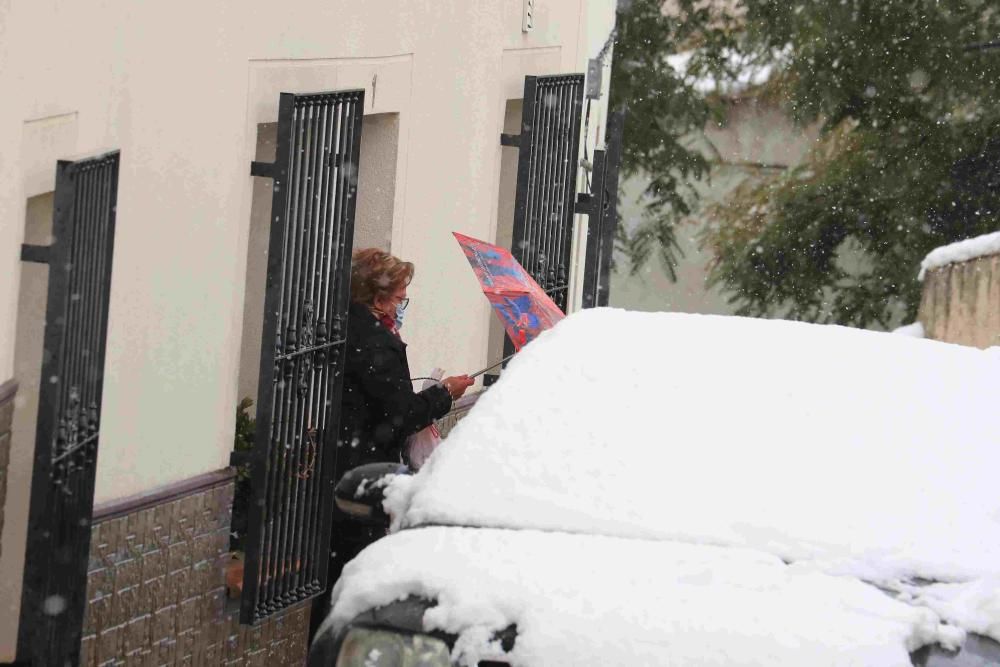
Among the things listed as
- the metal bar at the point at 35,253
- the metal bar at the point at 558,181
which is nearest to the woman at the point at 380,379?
the metal bar at the point at 35,253

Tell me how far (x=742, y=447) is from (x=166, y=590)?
240cm

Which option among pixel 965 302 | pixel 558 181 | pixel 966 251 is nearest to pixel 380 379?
pixel 558 181

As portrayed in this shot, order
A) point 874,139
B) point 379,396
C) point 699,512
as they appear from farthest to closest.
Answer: point 874,139 < point 379,396 < point 699,512

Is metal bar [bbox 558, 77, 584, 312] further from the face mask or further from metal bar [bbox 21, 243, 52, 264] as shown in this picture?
metal bar [bbox 21, 243, 52, 264]

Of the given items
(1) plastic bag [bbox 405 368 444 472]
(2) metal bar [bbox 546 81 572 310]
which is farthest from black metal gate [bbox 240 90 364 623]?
Answer: (2) metal bar [bbox 546 81 572 310]

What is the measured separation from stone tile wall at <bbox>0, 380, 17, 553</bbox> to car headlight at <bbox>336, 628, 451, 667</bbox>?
5.01 ft

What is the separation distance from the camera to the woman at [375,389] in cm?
622

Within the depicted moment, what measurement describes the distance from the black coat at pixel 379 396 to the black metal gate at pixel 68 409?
4.49 feet

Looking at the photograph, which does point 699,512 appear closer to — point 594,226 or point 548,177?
point 548,177

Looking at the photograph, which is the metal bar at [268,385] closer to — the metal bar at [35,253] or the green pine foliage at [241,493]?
the green pine foliage at [241,493]

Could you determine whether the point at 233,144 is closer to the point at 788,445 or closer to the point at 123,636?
the point at 123,636

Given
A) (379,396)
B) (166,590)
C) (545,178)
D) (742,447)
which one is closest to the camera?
(742,447)

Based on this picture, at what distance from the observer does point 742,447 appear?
4.26 meters

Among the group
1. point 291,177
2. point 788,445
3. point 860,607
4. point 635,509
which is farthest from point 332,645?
point 291,177
